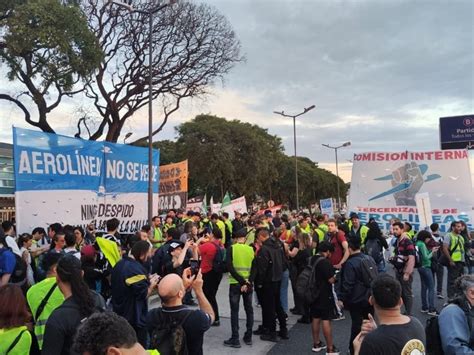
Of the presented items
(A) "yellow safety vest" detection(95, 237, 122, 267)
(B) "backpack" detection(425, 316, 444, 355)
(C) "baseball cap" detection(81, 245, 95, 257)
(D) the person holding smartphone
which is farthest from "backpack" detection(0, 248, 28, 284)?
(B) "backpack" detection(425, 316, 444, 355)

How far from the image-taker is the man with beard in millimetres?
4617

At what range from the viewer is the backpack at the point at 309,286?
5.89 meters

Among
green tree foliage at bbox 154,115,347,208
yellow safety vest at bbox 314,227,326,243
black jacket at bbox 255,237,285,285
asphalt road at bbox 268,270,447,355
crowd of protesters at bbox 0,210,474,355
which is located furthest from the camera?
green tree foliage at bbox 154,115,347,208

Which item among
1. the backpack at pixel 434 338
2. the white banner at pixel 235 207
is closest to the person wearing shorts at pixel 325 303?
the backpack at pixel 434 338

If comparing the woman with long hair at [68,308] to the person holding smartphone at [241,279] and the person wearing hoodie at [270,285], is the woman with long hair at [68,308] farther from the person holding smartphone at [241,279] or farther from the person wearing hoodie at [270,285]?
the person wearing hoodie at [270,285]

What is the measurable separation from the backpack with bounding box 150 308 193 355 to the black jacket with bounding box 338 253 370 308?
309 centimetres

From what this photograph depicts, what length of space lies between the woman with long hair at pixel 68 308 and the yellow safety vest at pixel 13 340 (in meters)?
0.14

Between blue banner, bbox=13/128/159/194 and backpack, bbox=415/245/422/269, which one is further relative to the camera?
backpack, bbox=415/245/422/269

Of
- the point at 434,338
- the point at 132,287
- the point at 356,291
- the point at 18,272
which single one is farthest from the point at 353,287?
the point at 18,272

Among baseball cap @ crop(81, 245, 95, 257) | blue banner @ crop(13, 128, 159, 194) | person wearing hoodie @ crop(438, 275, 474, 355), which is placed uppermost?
blue banner @ crop(13, 128, 159, 194)

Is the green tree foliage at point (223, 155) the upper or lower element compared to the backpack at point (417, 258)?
upper

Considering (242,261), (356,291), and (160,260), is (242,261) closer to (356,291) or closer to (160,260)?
(160,260)

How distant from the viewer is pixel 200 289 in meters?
3.22

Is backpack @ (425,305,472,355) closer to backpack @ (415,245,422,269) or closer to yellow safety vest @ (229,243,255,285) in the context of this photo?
yellow safety vest @ (229,243,255,285)
